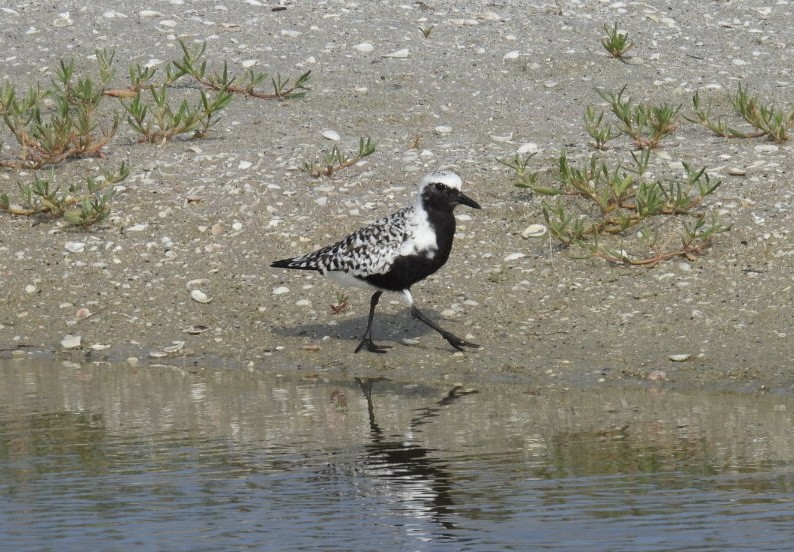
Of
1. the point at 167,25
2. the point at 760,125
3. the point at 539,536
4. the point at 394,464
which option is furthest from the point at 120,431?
the point at 167,25

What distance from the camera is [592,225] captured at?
32.7 feet

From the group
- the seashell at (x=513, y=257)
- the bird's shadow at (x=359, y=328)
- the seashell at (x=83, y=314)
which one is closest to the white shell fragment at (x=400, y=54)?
the seashell at (x=513, y=257)

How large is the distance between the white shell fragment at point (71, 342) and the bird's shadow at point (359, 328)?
1.29 m

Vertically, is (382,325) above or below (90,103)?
below

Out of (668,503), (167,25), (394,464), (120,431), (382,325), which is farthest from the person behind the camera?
(167,25)

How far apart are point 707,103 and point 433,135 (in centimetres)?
248

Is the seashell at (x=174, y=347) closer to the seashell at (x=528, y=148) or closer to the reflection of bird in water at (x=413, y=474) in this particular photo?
the reflection of bird in water at (x=413, y=474)

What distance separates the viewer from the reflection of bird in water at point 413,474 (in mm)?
5699

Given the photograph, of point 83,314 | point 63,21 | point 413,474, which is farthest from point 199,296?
point 63,21

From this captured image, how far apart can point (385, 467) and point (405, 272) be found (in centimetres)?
266

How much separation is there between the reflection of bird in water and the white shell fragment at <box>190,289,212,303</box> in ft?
8.85


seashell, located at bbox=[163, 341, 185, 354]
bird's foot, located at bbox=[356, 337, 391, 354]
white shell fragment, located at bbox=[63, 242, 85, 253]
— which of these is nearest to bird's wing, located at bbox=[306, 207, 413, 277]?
bird's foot, located at bbox=[356, 337, 391, 354]

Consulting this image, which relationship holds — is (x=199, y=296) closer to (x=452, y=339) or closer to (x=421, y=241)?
(x=421, y=241)

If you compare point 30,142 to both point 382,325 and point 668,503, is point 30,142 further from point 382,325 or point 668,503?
point 668,503
